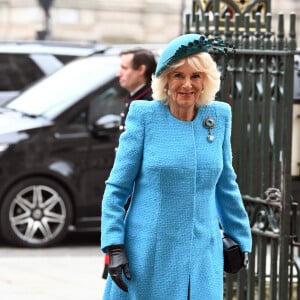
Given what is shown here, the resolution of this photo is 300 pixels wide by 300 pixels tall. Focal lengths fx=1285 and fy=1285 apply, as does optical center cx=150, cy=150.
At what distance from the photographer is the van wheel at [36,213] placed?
1148cm

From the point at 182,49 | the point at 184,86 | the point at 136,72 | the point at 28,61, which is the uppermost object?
the point at 28,61

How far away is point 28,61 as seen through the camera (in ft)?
50.1

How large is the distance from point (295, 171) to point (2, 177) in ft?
14.3

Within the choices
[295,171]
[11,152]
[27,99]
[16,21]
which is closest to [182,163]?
[295,171]

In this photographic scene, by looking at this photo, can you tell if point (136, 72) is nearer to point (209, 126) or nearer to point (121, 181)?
point (209, 126)

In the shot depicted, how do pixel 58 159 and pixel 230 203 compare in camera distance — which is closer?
pixel 230 203

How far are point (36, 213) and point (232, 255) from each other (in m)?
6.36

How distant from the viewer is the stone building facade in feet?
196

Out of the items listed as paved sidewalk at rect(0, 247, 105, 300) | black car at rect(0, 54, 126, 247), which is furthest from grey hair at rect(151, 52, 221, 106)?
black car at rect(0, 54, 126, 247)

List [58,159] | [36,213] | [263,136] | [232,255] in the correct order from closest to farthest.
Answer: [232,255] < [263,136] < [36,213] < [58,159]

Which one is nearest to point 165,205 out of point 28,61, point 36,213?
point 36,213

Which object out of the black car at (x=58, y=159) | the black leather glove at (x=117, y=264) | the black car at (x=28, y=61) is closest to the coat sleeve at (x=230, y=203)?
the black leather glove at (x=117, y=264)

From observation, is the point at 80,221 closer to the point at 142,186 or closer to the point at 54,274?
the point at 54,274

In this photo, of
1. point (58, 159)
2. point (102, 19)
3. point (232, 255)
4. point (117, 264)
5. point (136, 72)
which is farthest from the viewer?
point (102, 19)
